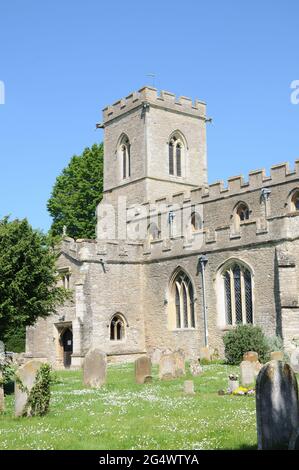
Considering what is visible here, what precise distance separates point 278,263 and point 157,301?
7.35 m

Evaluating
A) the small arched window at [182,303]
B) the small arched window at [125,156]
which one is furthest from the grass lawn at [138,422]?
the small arched window at [125,156]

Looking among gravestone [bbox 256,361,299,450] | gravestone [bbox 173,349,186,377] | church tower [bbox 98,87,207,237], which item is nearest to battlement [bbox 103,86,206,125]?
church tower [bbox 98,87,207,237]

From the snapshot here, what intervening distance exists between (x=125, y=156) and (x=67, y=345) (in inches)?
559

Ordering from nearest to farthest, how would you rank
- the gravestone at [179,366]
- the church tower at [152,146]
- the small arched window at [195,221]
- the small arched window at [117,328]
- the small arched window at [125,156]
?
the gravestone at [179,366] → the small arched window at [117,328] → the small arched window at [195,221] → the church tower at [152,146] → the small arched window at [125,156]

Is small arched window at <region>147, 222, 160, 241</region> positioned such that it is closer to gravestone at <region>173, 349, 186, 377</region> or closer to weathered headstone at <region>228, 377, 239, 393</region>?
gravestone at <region>173, 349, 186, 377</region>

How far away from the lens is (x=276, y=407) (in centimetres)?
739

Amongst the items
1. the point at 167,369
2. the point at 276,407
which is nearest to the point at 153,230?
the point at 167,369

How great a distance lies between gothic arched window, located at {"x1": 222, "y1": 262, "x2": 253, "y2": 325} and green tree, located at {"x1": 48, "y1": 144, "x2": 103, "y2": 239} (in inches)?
719

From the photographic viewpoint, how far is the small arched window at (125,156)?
122 feet

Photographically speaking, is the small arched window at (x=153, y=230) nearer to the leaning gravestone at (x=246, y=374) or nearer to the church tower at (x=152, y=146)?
the church tower at (x=152, y=146)

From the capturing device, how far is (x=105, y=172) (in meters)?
39.1

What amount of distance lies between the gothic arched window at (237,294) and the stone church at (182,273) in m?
0.04

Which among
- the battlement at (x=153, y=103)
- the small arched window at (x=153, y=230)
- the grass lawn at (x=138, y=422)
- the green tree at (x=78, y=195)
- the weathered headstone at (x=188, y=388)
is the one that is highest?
the battlement at (x=153, y=103)

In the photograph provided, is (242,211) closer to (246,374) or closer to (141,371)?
(141,371)
